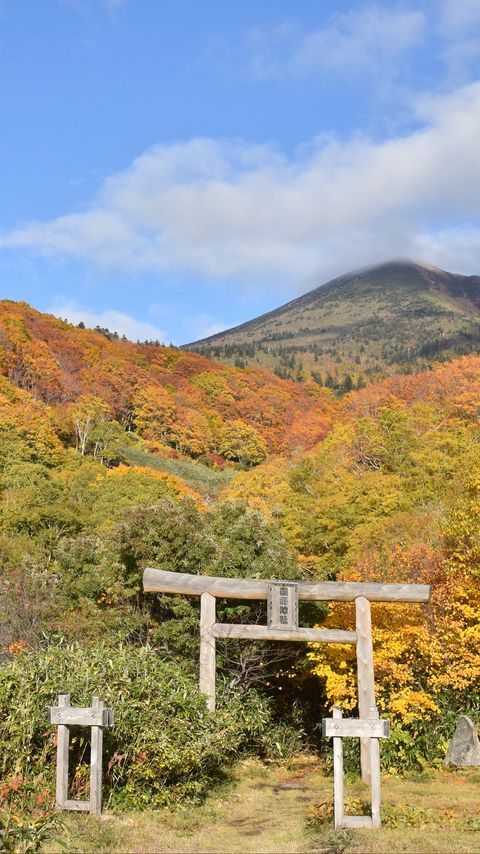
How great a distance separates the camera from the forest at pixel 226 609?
9750mm

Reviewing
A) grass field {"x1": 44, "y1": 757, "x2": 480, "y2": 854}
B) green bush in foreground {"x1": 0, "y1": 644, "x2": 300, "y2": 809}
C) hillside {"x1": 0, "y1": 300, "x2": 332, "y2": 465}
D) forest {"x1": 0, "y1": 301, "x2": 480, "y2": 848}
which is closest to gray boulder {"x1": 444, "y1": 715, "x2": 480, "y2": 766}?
forest {"x1": 0, "y1": 301, "x2": 480, "y2": 848}

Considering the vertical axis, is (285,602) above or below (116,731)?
above

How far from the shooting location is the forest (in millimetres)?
9750

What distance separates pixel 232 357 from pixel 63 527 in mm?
116994

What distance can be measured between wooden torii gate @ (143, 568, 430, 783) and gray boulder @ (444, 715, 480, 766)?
2073 mm

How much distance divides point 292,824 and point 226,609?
243 inches

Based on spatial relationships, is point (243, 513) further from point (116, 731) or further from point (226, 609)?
point (116, 731)

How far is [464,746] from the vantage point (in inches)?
518

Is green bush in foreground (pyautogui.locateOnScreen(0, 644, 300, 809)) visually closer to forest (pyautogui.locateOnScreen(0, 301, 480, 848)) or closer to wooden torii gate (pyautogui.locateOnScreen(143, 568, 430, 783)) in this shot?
forest (pyautogui.locateOnScreen(0, 301, 480, 848))

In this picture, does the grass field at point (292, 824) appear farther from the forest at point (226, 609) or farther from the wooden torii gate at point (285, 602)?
the wooden torii gate at point (285, 602)

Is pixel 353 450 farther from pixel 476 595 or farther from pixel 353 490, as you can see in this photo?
pixel 476 595

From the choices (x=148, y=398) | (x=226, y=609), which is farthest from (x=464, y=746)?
(x=148, y=398)

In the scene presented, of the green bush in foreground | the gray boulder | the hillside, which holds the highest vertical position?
the hillside

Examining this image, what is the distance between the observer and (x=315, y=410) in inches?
3278
